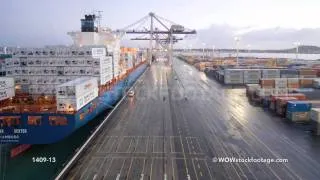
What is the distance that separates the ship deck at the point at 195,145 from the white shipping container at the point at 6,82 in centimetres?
1095

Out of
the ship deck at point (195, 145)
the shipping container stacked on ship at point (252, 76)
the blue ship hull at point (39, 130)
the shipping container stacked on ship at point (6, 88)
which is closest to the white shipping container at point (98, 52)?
the ship deck at point (195, 145)

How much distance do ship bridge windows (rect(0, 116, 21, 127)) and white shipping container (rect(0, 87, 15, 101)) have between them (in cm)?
492

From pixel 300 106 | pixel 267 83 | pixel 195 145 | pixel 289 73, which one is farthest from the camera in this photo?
pixel 289 73

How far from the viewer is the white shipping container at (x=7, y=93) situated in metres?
31.2

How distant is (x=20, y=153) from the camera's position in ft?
91.6

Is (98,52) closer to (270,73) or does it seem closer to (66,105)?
(66,105)

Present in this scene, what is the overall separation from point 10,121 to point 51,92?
24.1 ft

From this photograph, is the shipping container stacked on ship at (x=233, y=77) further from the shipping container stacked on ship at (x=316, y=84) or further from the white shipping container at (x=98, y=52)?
the white shipping container at (x=98, y=52)

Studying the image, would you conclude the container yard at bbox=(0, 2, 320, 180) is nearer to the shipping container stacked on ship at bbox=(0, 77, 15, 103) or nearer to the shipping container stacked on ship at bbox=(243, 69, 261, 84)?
the shipping container stacked on ship at bbox=(0, 77, 15, 103)

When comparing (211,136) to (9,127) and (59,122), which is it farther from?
(9,127)

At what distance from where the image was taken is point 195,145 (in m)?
26.5

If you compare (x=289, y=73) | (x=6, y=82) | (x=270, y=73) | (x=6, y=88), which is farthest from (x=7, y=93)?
(x=289, y=73)

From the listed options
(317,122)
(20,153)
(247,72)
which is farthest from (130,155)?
(247,72)

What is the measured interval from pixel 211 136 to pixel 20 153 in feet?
57.2
